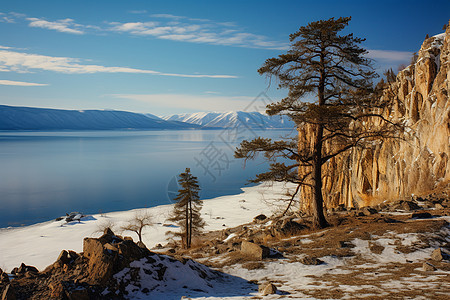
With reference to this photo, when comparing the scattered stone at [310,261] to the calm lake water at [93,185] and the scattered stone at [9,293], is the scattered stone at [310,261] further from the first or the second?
the calm lake water at [93,185]

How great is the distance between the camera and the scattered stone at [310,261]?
1088 cm

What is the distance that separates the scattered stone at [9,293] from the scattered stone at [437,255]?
12.6 m

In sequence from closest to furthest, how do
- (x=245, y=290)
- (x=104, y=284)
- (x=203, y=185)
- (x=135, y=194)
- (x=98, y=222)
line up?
(x=104, y=284), (x=245, y=290), (x=98, y=222), (x=135, y=194), (x=203, y=185)

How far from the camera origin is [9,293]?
24.0 feet

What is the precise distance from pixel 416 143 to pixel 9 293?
25531 millimetres

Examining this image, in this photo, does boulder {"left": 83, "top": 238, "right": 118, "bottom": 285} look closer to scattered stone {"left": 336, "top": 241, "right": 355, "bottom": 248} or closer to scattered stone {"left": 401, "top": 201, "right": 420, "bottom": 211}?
scattered stone {"left": 336, "top": 241, "right": 355, "bottom": 248}

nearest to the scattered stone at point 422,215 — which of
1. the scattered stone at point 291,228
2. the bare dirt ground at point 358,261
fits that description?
the bare dirt ground at point 358,261

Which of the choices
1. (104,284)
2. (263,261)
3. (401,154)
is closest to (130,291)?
(104,284)

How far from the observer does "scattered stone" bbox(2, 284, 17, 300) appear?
7.28 meters

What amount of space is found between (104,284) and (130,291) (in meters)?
0.74

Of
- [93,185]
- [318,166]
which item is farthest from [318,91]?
[93,185]

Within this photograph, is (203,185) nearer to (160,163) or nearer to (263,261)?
(160,163)

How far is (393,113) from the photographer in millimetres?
26984

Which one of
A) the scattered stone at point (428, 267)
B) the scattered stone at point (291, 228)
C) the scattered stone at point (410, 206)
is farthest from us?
the scattered stone at point (410, 206)
